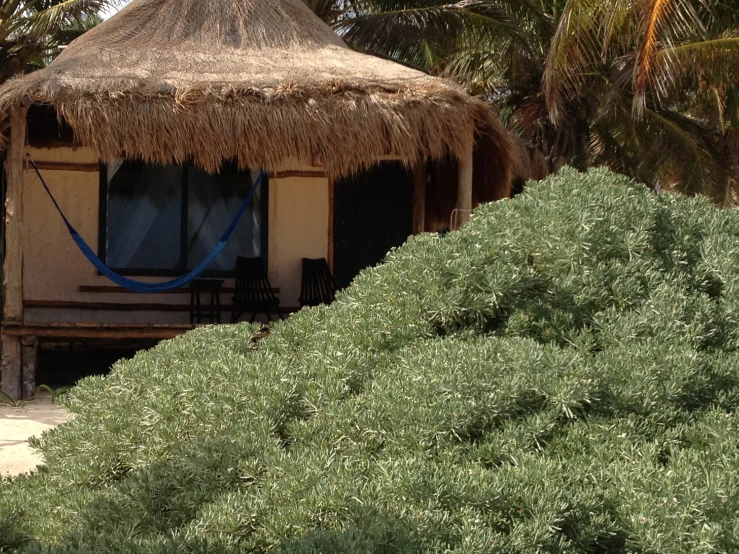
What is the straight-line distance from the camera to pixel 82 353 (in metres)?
8.88

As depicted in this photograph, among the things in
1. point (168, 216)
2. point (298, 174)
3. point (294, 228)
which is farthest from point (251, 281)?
point (298, 174)

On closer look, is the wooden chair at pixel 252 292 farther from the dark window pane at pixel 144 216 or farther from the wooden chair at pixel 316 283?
the dark window pane at pixel 144 216

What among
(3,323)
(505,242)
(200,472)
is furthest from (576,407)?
(3,323)

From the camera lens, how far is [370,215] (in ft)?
31.8

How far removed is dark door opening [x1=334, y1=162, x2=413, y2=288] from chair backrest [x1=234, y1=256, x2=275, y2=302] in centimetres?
92

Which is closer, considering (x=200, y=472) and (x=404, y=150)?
(x=200, y=472)

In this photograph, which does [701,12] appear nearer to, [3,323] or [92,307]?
[92,307]

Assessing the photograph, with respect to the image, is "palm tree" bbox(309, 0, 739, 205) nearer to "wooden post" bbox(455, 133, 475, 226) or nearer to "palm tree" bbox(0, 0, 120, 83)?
"wooden post" bbox(455, 133, 475, 226)

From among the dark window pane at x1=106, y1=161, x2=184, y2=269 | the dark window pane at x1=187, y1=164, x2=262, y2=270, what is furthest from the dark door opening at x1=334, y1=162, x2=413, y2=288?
the dark window pane at x1=106, y1=161, x2=184, y2=269

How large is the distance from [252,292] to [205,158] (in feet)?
6.25

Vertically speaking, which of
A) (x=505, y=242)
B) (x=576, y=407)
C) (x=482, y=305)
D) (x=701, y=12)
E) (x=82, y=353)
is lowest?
(x=82, y=353)

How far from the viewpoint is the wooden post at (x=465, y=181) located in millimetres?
7797

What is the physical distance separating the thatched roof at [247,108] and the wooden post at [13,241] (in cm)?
34

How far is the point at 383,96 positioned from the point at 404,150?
47 centimetres
